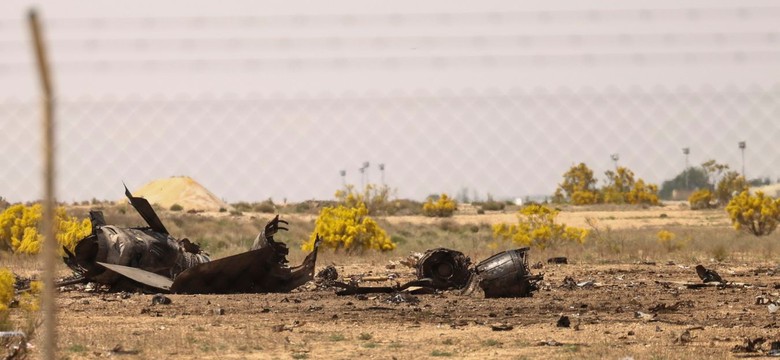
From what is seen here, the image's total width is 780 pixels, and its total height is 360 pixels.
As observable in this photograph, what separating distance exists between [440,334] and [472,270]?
5.84m

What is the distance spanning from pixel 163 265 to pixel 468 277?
17.2 feet

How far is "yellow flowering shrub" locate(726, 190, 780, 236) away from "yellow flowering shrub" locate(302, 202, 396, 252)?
18.3 metres

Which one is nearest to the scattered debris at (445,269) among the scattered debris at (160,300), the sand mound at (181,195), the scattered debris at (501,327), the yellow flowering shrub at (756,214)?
the scattered debris at (160,300)

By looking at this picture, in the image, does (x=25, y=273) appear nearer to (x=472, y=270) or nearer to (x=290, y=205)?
(x=472, y=270)

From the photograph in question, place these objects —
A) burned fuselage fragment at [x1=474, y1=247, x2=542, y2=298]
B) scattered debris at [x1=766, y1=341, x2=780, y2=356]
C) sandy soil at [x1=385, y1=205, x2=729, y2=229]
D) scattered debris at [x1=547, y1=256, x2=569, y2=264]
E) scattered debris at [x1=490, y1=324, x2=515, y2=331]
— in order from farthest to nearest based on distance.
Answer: sandy soil at [x1=385, y1=205, x2=729, y2=229] → scattered debris at [x1=547, y1=256, x2=569, y2=264] → burned fuselage fragment at [x1=474, y1=247, x2=542, y2=298] → scattered debris at [x1=490, y1=324, x2=515, y2=331] → scattered debris at [x1=766, y1=341, x2=780, y2=356]

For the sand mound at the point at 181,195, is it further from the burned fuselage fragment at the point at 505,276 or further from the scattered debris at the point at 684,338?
the scattered debris at the point at 684,338

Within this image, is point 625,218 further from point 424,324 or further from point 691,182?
point 424,324

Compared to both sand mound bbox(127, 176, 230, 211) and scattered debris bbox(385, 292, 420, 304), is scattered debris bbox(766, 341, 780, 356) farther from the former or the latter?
sand mound bbox(127, 176, 230, 211)

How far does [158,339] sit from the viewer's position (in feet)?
42.8

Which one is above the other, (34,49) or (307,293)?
(34,49)

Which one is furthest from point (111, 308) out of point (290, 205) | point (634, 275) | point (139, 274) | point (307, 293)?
point (290, 205)

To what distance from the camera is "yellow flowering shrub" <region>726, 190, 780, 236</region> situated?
1770 inches

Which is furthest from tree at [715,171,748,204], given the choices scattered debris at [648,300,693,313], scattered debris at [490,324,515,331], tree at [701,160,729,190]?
scattered debris at [490,324,515,331]

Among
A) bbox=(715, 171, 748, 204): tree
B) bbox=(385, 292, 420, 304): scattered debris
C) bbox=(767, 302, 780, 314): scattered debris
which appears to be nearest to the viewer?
bbox=(767, 302, 780, 314): scattered debris
